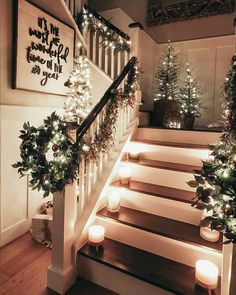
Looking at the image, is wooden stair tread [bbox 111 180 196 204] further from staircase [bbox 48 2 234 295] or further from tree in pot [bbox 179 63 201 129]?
tree in pot [bbox 179 63 201 129]

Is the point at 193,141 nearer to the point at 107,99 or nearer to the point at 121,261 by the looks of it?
the point at 107,99

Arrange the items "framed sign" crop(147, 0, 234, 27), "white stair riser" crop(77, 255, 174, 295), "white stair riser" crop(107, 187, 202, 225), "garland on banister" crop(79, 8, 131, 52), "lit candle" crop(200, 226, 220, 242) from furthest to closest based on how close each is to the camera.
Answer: "framed sign" crop(147, 0, 234, 27) < "garland on banister" crop(79, 8, 131, 52) < "white stair riser" crop(107, 187, 202, 225) < "lit candle" crop(200, 226, 220, 242) < "white stair riser" crop(77, 255, 174, 295)

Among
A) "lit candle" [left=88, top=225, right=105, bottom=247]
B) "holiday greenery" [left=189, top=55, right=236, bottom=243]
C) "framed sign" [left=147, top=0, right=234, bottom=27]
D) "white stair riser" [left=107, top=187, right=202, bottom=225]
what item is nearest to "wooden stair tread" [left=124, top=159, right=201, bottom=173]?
"white stair riser" [left=107, top=187, right=202, bottom=225]

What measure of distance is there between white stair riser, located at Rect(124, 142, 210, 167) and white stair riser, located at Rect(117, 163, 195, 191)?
10.4 inches

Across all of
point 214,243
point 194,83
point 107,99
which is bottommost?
point 214,243

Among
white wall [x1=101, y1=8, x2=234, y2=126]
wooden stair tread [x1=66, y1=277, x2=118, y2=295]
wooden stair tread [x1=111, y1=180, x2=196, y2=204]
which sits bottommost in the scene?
wooden stair tread [x1=66, y1=277, x2=118, y2=295]

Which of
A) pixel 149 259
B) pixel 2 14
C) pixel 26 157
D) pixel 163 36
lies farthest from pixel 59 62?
pixel 149 259

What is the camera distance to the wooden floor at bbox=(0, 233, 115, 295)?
74.2 inches

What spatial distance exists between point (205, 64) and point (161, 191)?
296cm

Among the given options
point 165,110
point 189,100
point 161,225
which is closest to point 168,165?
point 161,225

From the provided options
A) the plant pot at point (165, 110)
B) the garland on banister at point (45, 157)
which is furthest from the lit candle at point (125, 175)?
the plant pot at point (165, 110)

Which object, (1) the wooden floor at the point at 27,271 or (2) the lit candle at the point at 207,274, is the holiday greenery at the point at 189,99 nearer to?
(2) the lit candle at the point at 207,274

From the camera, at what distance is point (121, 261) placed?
6.19ft

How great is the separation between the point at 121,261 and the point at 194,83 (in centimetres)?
338
